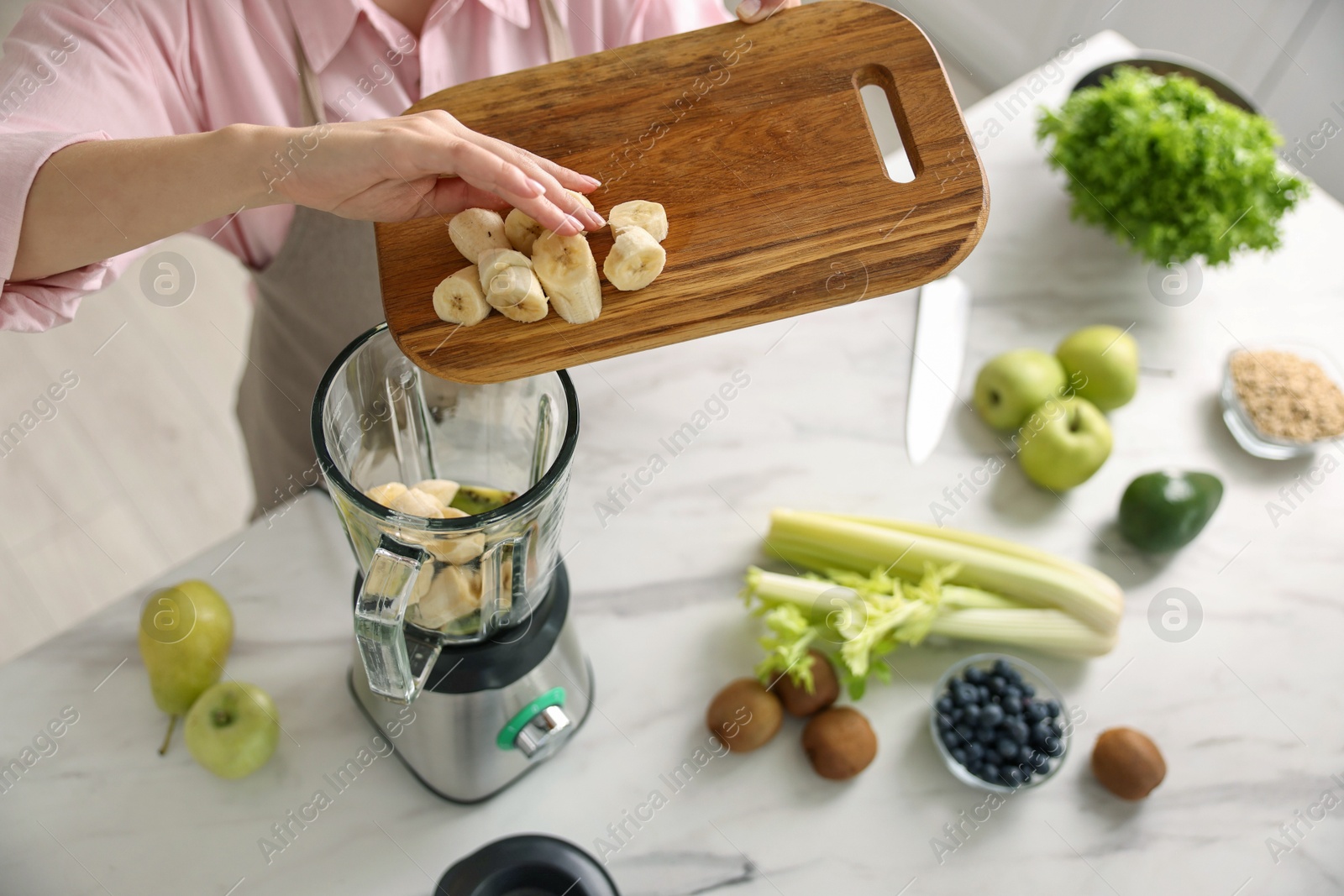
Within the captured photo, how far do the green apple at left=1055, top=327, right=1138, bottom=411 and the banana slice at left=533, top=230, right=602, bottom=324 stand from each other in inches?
28.6

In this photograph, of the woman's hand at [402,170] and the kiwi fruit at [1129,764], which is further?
the kiwi fruit at [1129,764]

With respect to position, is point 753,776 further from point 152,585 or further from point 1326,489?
point 1326,489

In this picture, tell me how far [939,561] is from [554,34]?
75cm

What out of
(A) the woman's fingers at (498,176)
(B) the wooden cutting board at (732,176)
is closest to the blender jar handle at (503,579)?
(B) the wooden cutting board at (732,176)

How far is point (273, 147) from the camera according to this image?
0.74m

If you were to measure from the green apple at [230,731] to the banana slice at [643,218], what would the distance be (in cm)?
58

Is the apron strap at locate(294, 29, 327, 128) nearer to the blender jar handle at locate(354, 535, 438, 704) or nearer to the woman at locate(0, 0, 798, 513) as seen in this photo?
the woman at locate(0, 0, 798, 513)

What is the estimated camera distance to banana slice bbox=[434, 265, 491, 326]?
0.73 meters

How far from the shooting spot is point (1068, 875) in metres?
0.95

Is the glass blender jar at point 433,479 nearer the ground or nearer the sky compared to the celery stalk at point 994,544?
nearer the sky

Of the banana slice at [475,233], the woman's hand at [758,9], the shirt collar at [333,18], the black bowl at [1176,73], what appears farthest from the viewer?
the black bowl at [1176,73]

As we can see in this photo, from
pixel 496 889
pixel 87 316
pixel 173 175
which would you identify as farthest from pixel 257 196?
pixel 87 316

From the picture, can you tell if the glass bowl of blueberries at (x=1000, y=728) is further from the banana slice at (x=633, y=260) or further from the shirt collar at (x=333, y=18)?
the shirt collar at (x=333, y=18)

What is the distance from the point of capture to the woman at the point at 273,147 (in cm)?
74
